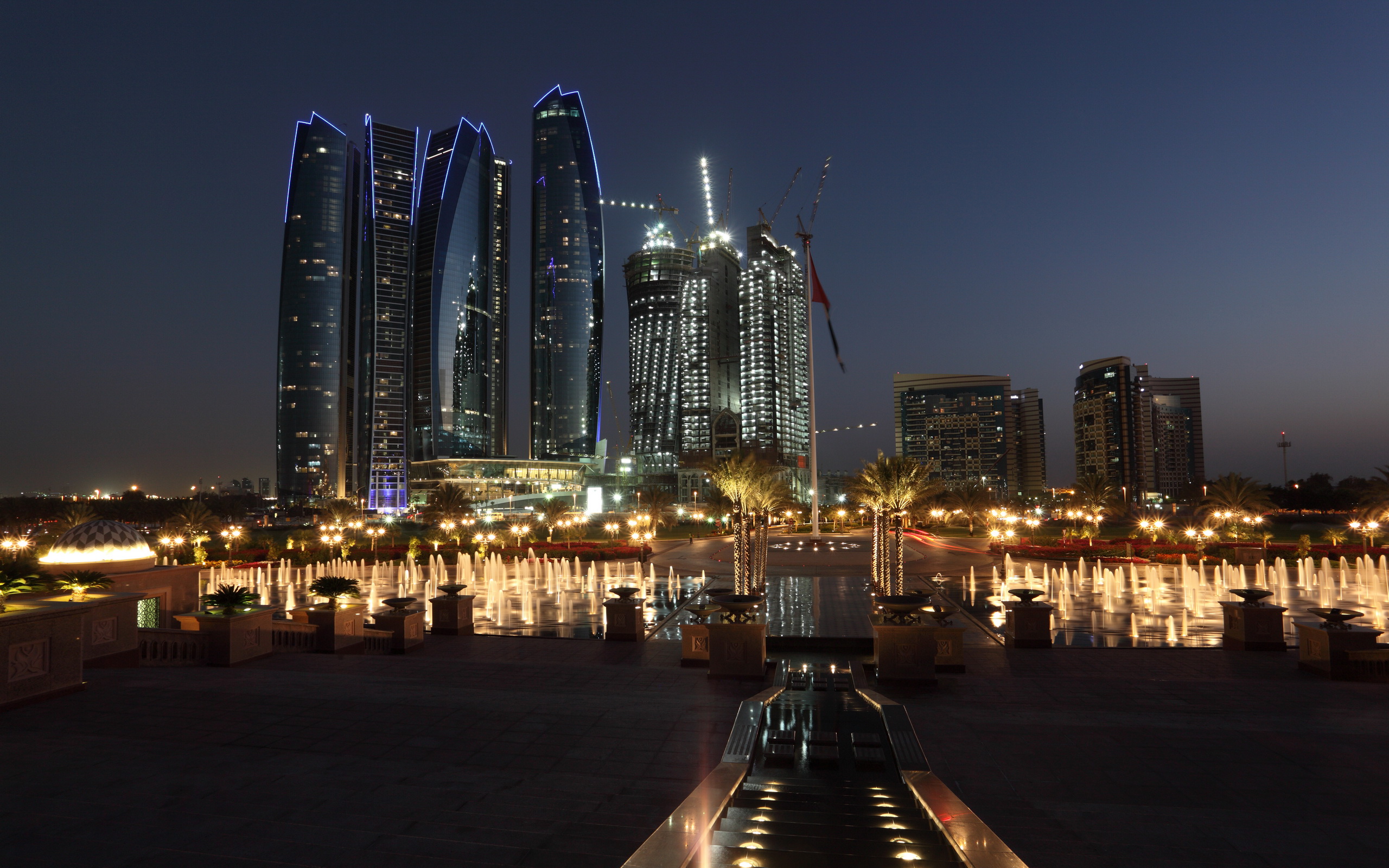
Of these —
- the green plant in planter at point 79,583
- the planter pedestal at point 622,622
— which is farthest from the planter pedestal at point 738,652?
the green plant in planter at point 79,583

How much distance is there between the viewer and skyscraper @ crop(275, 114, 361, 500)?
164875mm

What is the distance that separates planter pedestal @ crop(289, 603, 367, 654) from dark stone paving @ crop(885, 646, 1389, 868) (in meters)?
11.5

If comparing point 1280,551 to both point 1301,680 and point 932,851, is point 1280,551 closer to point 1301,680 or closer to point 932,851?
point 1301,680

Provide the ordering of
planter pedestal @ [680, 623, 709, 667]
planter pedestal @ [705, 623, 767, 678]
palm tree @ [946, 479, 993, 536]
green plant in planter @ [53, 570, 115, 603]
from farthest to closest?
palm tree @ [946, 479, 993, 536]
planter pedestal @ [680, 623, 709, 667]
planter pedestal @ [705, 623, 767, 678]
green plant in planter @ [53, 570, 115, 603]

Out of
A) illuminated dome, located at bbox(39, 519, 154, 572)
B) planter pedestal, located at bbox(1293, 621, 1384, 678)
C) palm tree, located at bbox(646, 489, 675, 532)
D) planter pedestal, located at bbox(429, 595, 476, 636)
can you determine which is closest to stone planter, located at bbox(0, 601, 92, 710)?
illuminated dome, located at bbox(39, 519, 154, 572)

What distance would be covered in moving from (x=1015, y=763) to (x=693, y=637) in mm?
7155

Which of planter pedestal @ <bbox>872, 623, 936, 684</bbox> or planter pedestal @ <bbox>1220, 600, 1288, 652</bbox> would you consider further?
planter pedestal @ <bbox>1220, 600, 1288, 652</bbox>

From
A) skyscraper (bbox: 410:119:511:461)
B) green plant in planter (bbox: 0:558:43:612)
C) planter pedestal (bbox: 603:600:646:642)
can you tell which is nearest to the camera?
green plant in planter (bbox: 0:558:43:612)

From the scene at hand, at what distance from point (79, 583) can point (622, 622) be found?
10468 mm

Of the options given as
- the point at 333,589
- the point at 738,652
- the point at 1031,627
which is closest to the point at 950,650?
the point at 1031,627

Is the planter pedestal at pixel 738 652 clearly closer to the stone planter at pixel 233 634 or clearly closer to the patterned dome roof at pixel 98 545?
the stone planter at pixel 233 634

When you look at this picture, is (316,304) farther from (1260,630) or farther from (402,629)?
(1260,630)

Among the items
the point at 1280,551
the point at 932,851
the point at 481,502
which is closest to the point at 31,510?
the point at 481,502

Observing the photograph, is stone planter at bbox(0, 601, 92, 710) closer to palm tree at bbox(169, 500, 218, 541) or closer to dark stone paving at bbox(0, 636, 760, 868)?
dark stone paving at bbox(0, 636, 760, 868)
